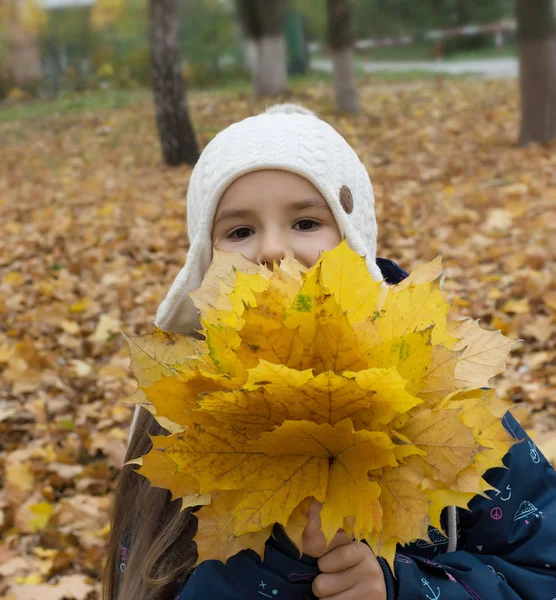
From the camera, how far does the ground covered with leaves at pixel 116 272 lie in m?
2.87

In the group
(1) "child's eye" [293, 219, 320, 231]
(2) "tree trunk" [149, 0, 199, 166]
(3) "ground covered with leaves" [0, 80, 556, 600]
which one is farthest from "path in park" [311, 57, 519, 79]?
(1) "child's eye" [293, 219, 320, 231]

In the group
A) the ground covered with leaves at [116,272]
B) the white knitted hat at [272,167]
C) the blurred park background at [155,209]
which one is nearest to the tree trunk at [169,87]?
the blurred park background at [155,209]

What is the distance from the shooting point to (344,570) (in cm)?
106

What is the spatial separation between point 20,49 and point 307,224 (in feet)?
67.9

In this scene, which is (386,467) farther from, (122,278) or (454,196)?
(454,196)

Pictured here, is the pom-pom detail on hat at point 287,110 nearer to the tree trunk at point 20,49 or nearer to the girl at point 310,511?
the girl at point 310,511

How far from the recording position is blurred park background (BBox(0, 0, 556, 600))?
306 cm

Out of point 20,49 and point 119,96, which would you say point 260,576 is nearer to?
point 119,96

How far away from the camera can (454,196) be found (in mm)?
6410

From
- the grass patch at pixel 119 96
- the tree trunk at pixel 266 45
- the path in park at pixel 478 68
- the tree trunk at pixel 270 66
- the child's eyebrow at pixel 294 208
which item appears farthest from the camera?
the path in park at pixel 478 68

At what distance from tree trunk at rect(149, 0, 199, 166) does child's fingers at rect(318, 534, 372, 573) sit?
8168mm

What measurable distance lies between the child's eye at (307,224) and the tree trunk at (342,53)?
33.4 ft

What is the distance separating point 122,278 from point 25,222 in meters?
2.49

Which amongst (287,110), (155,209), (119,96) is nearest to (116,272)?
(155,209)
